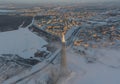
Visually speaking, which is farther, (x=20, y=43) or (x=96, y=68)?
(x=20, y=43)

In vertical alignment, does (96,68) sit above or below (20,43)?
above

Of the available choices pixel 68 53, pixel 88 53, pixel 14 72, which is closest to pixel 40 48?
pixel 68 53

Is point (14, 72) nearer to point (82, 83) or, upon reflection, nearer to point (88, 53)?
point (82, 83)

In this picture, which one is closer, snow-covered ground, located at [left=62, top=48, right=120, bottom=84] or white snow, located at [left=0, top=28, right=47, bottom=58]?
snow-covered ground, located at [left=62, top=48, right=120, bottom=84]

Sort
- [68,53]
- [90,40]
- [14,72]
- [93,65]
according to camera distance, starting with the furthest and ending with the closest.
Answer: [90,40] < [68,53] < [93,65] < [14,72]

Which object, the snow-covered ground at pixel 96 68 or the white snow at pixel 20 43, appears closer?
the snow-covered ground at pixel 96 68
